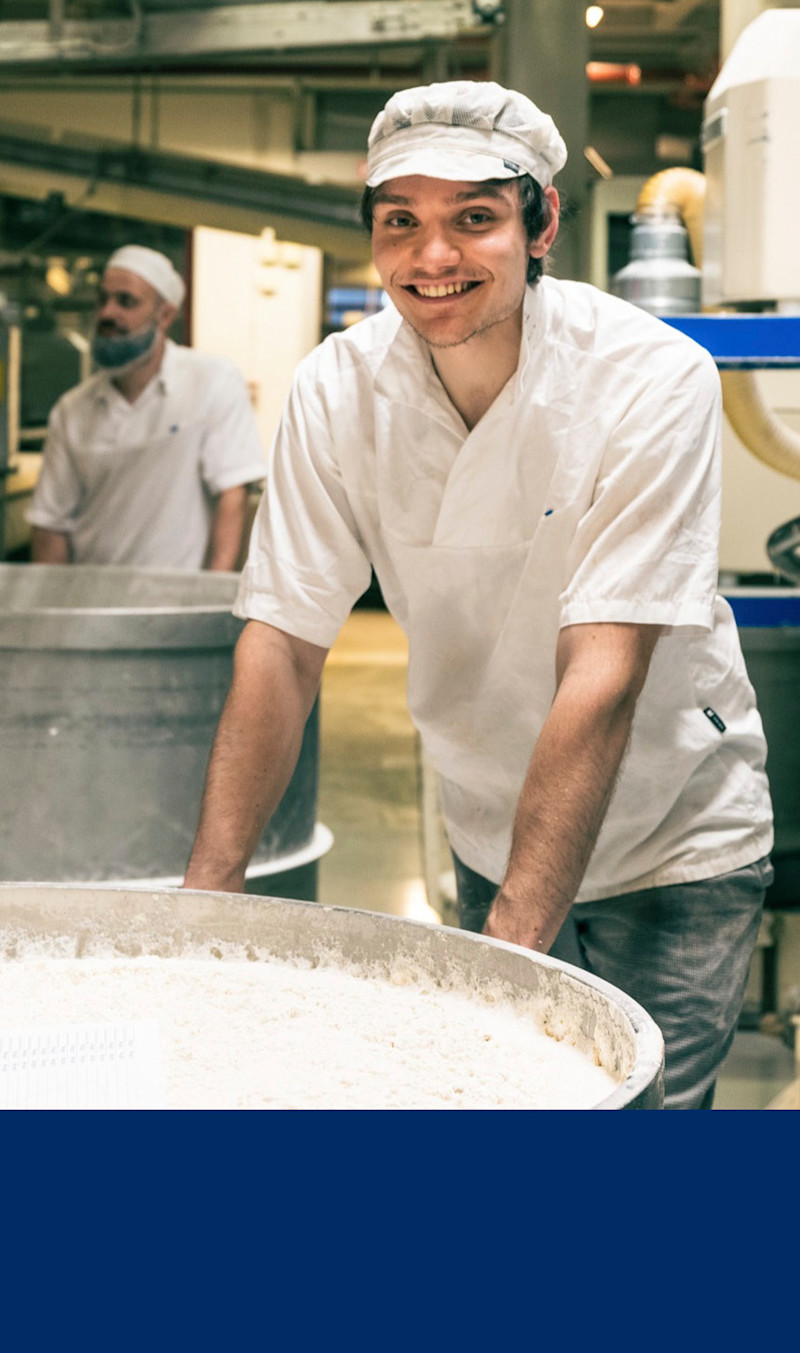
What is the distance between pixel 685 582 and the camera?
4.25 ft

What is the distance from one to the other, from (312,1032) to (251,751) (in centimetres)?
41

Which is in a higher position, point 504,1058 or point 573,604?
point 573,604

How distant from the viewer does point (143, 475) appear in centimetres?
330

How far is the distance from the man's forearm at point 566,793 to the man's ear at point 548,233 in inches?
14.1

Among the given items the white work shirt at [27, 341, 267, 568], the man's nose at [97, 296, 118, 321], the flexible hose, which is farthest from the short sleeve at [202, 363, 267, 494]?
the flexible hose

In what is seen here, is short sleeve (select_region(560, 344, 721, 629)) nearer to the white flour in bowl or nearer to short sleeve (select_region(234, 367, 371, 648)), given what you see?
short sleeve (select_region(234, 367, 371, 648))

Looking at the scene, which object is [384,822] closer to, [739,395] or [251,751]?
[739,395]


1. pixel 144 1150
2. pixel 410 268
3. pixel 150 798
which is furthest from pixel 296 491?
pixel 144 1150

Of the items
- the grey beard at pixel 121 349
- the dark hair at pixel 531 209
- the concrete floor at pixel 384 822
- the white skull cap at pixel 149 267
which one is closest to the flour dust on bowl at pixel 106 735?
the concrete floor at pixel 384 822

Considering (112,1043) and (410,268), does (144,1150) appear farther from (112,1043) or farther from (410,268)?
(410,268)

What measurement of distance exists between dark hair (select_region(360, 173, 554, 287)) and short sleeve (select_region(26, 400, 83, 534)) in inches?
79.3

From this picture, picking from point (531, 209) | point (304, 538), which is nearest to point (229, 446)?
point (304, 538)

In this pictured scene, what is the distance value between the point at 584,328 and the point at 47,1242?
3.39 feet

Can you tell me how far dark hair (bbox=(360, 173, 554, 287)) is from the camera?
51.7 inches
